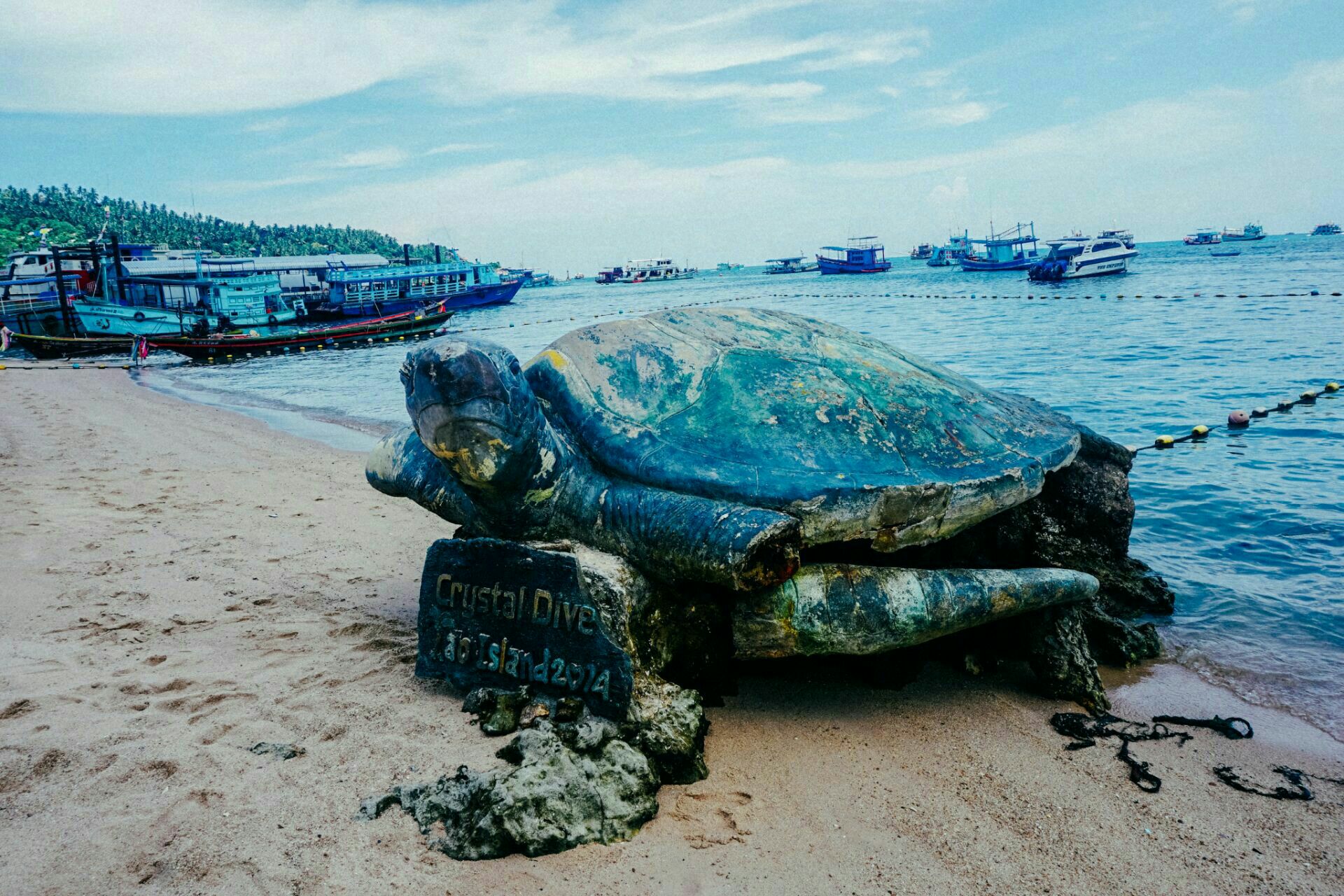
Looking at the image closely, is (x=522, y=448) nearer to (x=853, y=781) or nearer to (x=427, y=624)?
(x=427, y=624)

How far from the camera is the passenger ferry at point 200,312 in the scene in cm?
2986

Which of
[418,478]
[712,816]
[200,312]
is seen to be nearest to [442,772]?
[712,816]

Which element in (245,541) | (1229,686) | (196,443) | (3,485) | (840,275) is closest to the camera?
(1229,686)

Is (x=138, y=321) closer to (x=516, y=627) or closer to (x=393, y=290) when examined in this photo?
(x=393, y=290)

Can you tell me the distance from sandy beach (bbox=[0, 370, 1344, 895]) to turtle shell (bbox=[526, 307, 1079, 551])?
949 mm

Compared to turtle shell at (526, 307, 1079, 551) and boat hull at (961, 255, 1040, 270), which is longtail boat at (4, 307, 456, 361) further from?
boat hull at (961, 255, 1040, 270)

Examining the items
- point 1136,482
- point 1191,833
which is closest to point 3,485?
point 1191,833

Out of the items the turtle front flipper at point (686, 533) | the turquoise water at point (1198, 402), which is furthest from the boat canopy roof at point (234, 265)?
the turtle front flipper at point (686, 533)

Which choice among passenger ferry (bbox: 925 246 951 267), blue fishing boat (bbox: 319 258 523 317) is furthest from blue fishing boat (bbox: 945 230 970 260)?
blue fishing boat (bbox: 319 258 523 317)

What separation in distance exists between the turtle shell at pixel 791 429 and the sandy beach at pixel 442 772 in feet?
3.11

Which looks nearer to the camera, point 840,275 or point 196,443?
point 196,443

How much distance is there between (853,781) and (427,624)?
193 cm

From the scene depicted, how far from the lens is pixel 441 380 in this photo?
3088 mm

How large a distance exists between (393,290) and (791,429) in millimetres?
42291
